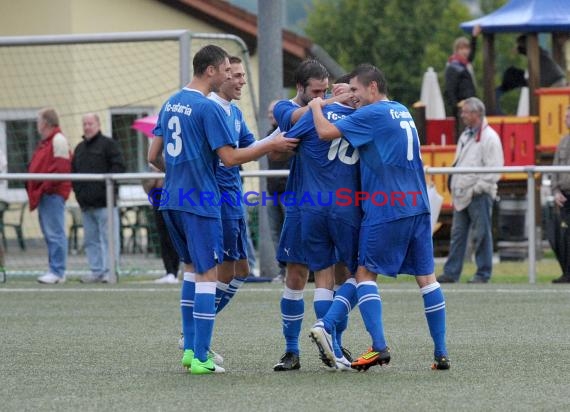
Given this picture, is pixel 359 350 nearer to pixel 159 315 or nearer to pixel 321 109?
pixel 321 109

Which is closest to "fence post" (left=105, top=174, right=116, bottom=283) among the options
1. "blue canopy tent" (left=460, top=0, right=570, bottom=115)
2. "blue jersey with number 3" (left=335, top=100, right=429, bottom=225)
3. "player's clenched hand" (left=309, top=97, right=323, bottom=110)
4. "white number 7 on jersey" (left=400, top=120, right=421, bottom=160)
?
"player's clenched hand" (left=309, top=97, right=323, bottom=110)

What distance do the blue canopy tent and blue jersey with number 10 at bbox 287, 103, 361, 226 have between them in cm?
1377

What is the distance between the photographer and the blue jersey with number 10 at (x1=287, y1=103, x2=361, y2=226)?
8.73 metres

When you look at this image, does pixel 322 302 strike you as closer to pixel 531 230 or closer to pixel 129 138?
pixel 531 230

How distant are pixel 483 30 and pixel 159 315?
1203cm

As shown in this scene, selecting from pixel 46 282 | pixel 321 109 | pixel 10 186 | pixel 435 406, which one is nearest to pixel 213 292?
pixel 321 109

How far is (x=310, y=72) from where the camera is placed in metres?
8.88

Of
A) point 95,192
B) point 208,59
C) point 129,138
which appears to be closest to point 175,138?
point 208,59

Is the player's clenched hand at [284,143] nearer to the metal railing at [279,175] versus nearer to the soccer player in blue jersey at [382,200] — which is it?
the soccer player in blue jersey at [382,200]

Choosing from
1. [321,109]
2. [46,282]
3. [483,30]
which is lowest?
[46,282]

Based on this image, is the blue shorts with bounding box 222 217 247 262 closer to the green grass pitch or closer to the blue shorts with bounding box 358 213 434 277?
the green grass pitch

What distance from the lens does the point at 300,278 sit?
9039 mm

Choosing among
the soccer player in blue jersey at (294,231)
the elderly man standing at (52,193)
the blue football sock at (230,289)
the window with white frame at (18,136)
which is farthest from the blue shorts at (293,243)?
the window with white frame at (18,136)

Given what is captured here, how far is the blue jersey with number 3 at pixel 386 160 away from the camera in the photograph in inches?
336
